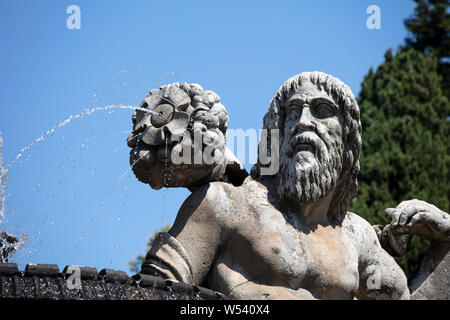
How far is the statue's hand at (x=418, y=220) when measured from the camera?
8820 mm

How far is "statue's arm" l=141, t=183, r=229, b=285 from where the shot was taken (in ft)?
24.5

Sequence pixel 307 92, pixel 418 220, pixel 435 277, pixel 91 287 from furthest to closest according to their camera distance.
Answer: pixel 435 277
pixel 418 220
pixel 307 92
pixel 91 287

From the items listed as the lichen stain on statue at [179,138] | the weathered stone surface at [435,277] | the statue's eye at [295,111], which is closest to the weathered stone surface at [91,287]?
the lichen stain on statue at [179,138]

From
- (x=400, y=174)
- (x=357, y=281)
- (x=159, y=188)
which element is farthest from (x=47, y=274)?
(x=400, y=174)

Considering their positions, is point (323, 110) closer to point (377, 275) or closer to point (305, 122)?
point (305, 122)

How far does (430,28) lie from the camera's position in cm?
2675

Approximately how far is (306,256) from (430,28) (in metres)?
20.0

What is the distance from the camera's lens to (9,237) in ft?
27.6

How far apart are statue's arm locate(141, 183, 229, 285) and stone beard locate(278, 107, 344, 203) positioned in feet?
1.99

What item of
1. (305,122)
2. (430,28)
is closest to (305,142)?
(305,122)

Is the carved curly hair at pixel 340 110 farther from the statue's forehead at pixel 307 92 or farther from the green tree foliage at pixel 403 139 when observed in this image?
the green tree foliage at pixel 403 139
